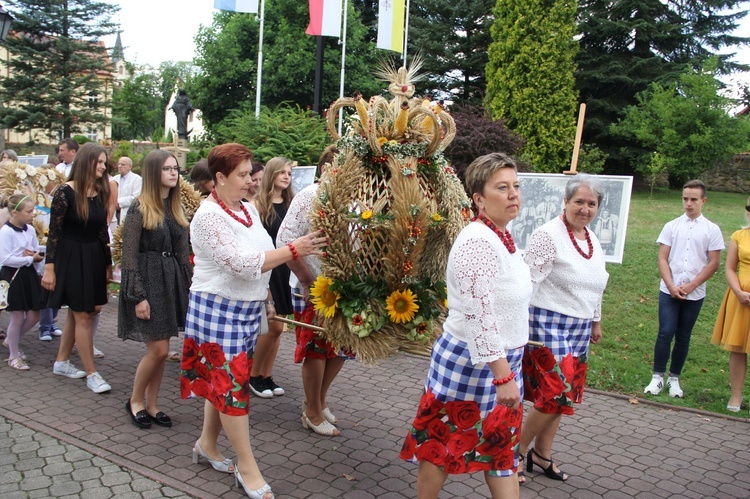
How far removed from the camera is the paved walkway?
396 centimetres

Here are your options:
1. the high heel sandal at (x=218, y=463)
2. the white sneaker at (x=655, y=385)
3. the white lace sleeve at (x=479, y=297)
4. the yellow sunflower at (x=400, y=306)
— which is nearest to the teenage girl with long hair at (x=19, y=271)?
the high heel sandal at (x=218, y=463)

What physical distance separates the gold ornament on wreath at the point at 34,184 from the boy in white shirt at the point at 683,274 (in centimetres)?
653

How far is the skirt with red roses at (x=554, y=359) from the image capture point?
12.6 ft

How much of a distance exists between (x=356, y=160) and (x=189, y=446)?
2383mm

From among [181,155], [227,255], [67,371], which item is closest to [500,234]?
[227,255]

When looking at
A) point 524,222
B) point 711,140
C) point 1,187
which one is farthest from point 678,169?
point 1,187

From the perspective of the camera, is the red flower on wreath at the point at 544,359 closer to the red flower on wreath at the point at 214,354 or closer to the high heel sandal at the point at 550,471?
the high heel sandal at the point at 550,471

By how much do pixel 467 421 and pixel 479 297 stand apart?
64cm

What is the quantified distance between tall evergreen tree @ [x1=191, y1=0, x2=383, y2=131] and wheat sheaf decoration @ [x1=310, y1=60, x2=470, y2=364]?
75.7ft

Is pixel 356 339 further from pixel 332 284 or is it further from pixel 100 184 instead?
pixel 100 184

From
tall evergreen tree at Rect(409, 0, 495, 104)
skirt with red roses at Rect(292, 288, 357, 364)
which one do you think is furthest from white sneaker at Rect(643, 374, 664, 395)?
tall evergreen tree at Rect(409, 0, 495, 104)

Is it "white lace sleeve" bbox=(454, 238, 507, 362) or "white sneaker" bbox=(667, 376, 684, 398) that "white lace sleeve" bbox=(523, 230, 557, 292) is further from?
"white sneaker" bbox=(667, 376, 684, 398)

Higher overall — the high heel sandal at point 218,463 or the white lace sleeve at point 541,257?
the white lace sleeve at point 541,257

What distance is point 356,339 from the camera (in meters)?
3.64
